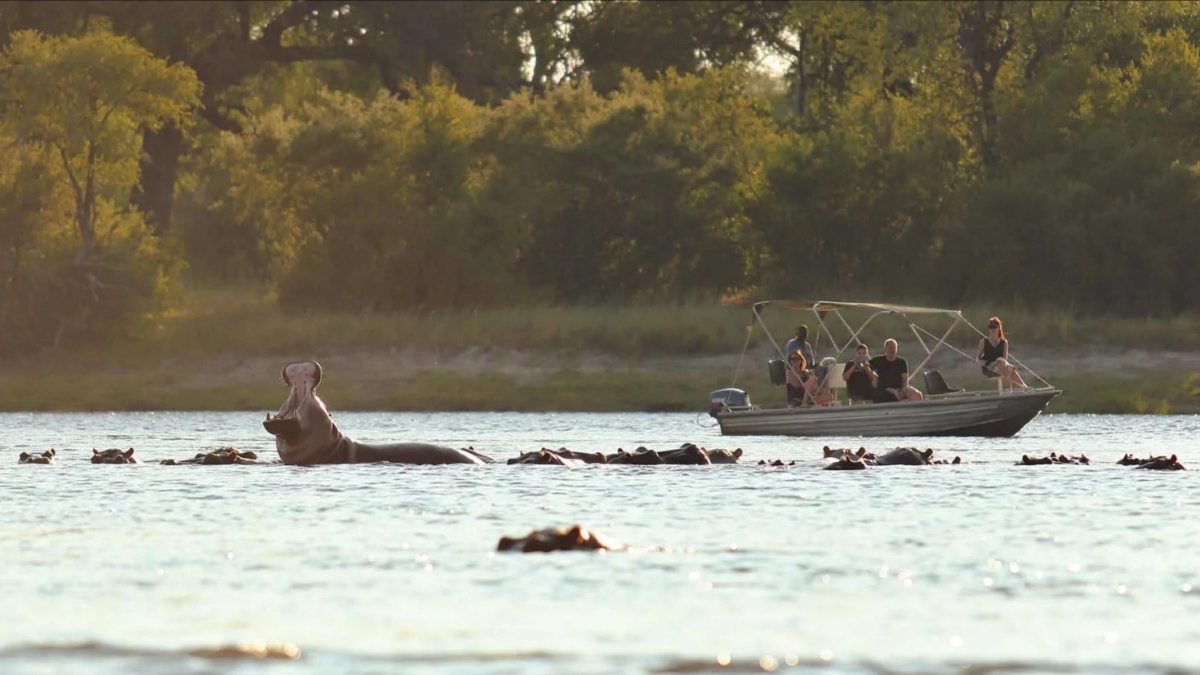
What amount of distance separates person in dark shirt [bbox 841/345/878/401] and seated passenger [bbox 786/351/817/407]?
57 cm

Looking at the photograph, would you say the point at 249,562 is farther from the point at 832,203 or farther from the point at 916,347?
the point at 832,203

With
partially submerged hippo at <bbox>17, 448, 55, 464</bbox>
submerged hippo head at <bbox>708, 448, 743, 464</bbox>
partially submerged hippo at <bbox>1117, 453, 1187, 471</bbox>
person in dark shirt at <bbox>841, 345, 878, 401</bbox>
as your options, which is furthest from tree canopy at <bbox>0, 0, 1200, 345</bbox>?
partially submerged hippo at <bbox>1117, 453, 1187, 471</bbox>

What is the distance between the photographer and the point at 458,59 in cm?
6875

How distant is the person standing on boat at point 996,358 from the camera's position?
1442 inches

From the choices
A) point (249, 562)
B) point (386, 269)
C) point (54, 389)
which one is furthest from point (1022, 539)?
point (386, 269)

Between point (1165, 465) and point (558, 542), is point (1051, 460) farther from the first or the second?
point (558, 542)

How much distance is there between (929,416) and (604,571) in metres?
21.6

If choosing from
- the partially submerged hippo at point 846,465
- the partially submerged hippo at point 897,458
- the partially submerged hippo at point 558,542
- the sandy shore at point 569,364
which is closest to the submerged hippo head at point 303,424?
the partially submerged hippo at point 846,465

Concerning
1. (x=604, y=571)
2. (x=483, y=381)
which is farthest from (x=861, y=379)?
(x=604, y=571)

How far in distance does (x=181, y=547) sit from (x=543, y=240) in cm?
4251

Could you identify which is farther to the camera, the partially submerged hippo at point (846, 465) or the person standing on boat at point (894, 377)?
the person standing on boat at point (894, 377)

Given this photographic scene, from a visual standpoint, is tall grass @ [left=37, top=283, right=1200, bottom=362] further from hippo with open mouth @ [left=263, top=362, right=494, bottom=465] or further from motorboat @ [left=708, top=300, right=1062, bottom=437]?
hippo with open mouth @ [left=263, top=362, right=494, bottom=465]

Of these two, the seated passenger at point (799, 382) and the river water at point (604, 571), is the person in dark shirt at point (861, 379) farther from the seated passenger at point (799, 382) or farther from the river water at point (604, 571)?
the river water at point (604, 571)

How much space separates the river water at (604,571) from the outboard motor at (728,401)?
34.7 feet
